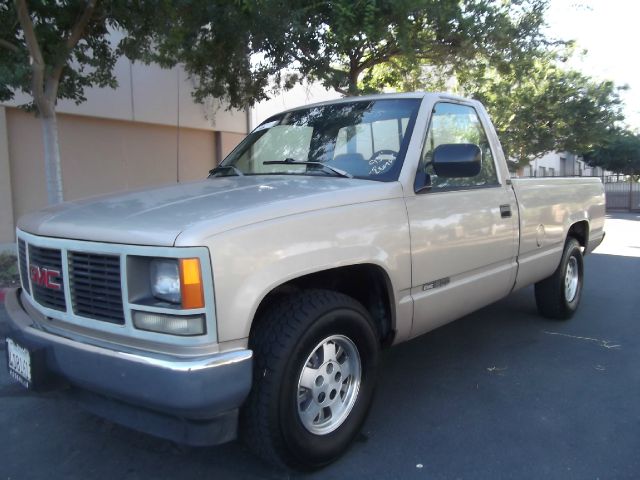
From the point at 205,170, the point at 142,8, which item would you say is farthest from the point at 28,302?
the point at 205,170

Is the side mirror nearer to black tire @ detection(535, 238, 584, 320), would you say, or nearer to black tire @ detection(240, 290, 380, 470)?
black tire @ detection(240, 290, 380, 470)

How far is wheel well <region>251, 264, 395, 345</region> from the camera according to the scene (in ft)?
9.84

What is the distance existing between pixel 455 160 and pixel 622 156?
33139 millimetres

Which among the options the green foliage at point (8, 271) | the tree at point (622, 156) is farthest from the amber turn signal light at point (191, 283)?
the tree at point (622, 156)

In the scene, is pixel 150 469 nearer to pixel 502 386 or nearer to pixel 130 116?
pixel 502 386

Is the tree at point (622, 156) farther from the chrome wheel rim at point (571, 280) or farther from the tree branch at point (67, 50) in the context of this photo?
the tree branch at point (67, 50)

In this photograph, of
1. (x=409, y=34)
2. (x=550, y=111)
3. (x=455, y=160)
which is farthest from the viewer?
(x=550, y=111)

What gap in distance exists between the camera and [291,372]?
253 cm

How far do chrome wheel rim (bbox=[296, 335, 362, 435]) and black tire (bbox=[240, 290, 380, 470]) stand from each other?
0.08ft

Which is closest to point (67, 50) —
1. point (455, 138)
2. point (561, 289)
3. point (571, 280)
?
point (455, 138)

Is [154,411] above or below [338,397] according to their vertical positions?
above

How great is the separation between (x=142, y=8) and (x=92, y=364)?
5.63 m

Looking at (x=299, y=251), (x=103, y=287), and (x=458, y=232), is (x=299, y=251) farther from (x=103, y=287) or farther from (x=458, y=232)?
(x=458, y=232)

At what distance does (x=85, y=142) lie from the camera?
32.0 ft
